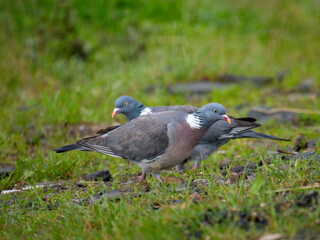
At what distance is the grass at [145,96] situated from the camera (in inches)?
109

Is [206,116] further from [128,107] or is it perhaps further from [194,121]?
[128,107]

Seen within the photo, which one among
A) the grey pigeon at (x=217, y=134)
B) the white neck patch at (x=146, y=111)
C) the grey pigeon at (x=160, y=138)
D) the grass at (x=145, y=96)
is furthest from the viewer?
the white neck patch at (x=146, y=111)

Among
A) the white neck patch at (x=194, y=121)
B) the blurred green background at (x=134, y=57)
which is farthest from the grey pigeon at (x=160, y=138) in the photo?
the blurred green background at (x=134, y=57)

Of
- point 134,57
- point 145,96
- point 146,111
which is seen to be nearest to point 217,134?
point 146,111

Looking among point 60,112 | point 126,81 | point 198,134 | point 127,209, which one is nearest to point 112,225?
point 127,209

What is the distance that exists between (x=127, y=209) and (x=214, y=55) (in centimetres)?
620

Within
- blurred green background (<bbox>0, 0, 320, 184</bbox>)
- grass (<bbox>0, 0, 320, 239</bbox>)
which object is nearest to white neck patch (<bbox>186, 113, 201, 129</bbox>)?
grass (<bbox>0, 0, 320, 239</bbox>)

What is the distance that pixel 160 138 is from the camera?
3898 mm

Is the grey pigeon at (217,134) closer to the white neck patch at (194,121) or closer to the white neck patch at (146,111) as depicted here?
the white neck patch at (146,111)

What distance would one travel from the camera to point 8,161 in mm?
5191

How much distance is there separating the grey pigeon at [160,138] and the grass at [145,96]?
205 millimetres

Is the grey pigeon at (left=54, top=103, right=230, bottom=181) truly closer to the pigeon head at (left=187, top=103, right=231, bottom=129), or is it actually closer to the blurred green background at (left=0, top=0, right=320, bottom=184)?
the pigeon head at (left=187, top=103, right=231, bottom=129)

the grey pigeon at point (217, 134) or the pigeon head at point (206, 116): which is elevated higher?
the pigeon head at point (206, 116)

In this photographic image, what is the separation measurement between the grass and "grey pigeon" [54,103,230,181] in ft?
0.67
